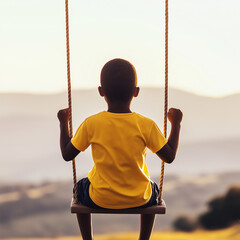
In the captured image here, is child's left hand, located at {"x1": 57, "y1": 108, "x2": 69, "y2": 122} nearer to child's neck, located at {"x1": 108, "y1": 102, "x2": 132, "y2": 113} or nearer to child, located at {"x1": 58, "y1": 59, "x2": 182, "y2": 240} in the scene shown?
child, located at {"x1": 58, "y1": 59, "x2": 182, "y2": 240}

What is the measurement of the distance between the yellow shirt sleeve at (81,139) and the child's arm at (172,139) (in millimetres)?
359

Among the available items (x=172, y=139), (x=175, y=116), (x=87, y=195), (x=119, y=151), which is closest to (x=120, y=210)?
(x=87, y=195)

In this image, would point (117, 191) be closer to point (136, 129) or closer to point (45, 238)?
point (136, 129)

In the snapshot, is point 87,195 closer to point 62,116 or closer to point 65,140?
point 65,140

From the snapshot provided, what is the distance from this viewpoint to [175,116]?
2318 mm

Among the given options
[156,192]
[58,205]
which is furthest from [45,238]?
[156,192]

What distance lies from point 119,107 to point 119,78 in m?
0.14

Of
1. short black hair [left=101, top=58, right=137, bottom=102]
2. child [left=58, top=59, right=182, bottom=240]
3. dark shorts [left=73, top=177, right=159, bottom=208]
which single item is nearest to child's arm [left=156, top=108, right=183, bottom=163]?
child [left=58, top=59, right=182, bottom=240]

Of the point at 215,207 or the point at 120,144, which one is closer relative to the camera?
the point at 120,144

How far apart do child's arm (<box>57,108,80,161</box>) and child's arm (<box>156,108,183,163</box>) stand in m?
0.42

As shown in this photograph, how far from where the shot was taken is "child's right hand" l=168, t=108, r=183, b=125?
7.58 feet

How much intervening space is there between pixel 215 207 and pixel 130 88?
1379 cm

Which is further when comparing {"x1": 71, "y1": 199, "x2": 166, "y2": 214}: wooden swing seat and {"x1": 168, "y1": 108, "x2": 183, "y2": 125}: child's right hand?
{"x1": 168, "y1": 108, "x2": 183, "y2": 125}: child's right hand

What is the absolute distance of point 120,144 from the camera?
2102 millimetres
